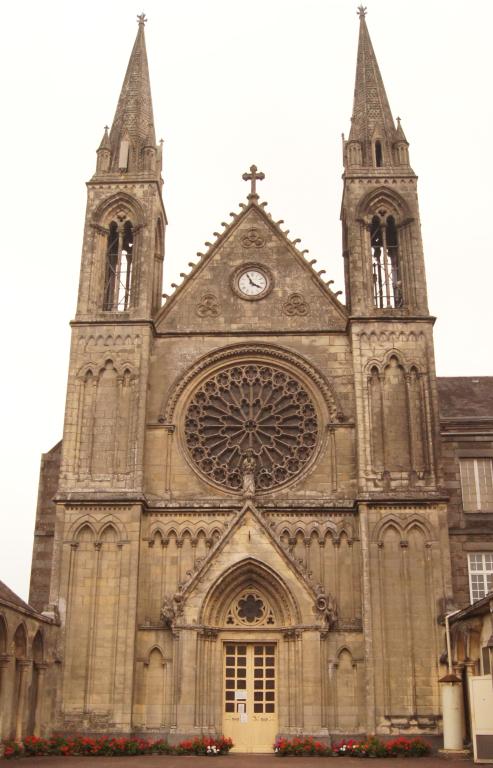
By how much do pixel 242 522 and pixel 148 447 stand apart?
4.60 m

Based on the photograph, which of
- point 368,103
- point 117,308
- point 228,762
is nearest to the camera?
point 228,762

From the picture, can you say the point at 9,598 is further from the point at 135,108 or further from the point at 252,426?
the point at 135,108

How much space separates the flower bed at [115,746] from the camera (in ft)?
84.2

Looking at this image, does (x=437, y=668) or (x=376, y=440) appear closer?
(x=437, y=668)

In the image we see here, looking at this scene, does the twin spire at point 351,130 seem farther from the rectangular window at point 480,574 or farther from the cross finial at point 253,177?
the rectangular window at point 480,574

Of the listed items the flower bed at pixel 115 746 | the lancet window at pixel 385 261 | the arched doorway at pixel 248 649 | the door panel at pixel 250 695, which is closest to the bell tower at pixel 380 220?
the lancet window at pixel 385 261

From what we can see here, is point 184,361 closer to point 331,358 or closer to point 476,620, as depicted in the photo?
point 331,358

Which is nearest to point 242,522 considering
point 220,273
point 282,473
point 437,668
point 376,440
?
point 282,473

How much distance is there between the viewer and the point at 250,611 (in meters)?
28.9

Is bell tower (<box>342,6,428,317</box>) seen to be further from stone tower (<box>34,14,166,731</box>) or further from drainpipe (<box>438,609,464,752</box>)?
drainpipe (<box>438,609,464,752</box>)

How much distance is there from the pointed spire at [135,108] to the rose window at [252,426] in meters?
10.7

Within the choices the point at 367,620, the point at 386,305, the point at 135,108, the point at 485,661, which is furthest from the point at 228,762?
the point at 135,108

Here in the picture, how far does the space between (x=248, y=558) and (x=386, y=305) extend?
10846mm

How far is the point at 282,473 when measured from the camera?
30.8 m
